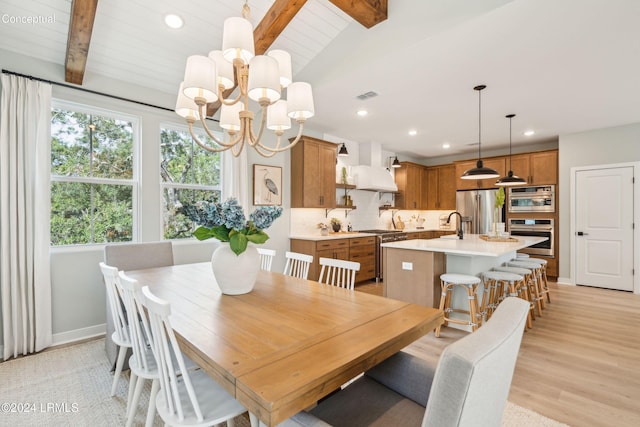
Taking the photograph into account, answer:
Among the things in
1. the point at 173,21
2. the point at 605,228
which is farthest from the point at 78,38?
the point at 605,228

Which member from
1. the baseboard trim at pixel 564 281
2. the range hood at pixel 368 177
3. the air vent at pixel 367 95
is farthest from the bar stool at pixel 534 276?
the air vent at pixel 367 95

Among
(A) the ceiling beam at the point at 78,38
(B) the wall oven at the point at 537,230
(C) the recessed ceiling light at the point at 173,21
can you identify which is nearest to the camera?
(A) the ceiling beam at the point at 78,38

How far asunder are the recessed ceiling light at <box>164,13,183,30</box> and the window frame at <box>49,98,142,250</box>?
1089 millimetres

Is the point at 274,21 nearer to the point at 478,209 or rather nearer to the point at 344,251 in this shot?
the point at 344,251

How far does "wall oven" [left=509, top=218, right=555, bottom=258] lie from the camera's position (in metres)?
5.56

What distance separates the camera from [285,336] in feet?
4.08

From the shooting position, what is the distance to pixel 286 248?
191 inches

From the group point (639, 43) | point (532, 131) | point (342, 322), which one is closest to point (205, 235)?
point (342, 322)

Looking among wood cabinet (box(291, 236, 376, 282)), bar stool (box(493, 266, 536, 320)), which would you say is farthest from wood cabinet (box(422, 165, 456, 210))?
bar stool (box(493, 266, 536, 320))

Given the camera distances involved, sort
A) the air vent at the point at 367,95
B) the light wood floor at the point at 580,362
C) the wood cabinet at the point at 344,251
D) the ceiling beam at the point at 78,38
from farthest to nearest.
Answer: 1. the wood cabinet at the point at 344,251
2. the air vent at the point at 367,95
3. the ceiling beam at the point at 78,38
4. the light wood floor at the point at 580,362

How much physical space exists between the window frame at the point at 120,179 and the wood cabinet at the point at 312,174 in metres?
2.21

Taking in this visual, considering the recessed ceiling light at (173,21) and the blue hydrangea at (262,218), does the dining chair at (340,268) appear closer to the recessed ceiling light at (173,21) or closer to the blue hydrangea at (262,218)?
the blue hydrangea at (262,218)

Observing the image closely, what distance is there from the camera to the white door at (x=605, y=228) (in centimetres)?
486

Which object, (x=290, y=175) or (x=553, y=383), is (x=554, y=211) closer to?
(x=553, y=383)
